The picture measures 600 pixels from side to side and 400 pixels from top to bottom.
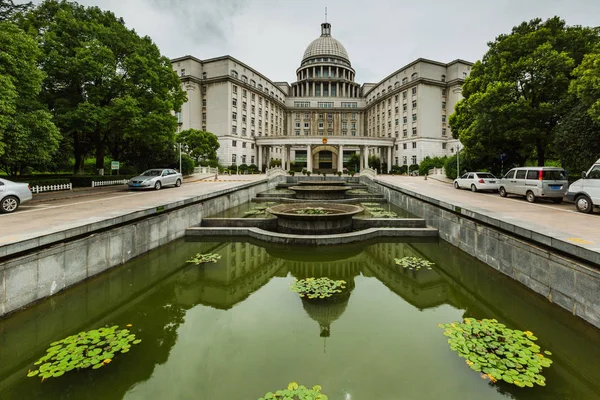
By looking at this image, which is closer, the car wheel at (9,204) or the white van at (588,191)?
the white van at (588,191)

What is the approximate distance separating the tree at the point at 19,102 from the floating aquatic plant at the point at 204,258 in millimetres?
8392

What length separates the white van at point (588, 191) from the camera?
10000 millimetres

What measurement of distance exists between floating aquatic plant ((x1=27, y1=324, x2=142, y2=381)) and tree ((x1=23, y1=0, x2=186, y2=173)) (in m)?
17.3

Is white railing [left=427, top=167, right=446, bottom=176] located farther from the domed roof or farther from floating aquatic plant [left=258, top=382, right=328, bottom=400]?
the domed roof

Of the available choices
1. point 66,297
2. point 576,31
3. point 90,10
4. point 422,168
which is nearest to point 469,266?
point 66,297

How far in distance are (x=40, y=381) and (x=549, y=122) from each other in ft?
77.4

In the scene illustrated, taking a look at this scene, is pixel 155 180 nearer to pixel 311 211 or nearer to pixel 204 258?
pixel 311 211

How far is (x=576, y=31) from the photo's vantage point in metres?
16.5

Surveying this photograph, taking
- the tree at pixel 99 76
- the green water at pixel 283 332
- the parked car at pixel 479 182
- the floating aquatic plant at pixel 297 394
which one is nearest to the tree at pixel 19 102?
the tree at pixel 99 76

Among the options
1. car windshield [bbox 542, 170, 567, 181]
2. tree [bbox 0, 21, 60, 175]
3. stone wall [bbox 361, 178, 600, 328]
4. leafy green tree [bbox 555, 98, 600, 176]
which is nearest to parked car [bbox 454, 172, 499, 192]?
leafy green tree [bbox 555, 98, 600, 176]

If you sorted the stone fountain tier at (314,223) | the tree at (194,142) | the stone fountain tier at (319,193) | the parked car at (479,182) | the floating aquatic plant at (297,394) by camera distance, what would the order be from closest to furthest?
the floating aquatic plant at (297,394)
the stone fountain tier at (314,223)
the parked car at (479,182)
the stone fountain tier at (319,193)
the tree at (194,142)

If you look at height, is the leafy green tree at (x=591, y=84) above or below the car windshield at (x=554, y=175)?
above

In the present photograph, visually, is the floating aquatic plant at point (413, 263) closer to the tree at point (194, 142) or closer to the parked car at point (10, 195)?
the parked car at point (10, 195)

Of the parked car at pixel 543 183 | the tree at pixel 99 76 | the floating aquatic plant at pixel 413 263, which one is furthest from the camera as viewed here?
the tree at pixel 99 76
